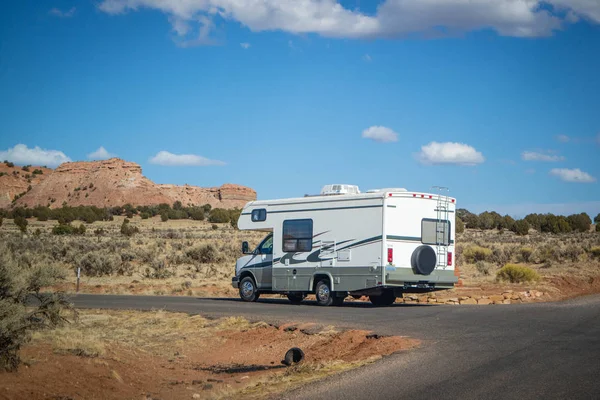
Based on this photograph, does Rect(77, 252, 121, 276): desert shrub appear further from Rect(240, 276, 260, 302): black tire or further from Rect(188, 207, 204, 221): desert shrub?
Rect(188, 207, 204, 221): desert shrub

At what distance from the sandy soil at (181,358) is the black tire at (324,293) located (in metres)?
4.09

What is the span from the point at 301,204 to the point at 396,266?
3.52 m

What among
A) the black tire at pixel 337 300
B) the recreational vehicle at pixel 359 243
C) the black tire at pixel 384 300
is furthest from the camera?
the black tire at pixel 384 300

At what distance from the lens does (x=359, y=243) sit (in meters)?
19.3

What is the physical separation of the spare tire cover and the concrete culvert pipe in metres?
8.08

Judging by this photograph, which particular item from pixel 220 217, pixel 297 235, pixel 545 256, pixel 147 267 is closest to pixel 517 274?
pixel 297 235

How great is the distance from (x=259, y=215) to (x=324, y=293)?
3.24 meters

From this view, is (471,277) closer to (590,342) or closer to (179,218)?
(590,342)

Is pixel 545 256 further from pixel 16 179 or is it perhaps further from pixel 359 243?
pixel 16 179

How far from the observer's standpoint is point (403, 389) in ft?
27.8

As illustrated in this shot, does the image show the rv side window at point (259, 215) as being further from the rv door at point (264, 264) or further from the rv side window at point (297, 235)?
the rv side window at point (297, 235)

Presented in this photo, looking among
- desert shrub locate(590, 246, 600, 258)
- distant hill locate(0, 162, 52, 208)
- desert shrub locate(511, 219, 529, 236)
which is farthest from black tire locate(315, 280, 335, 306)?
distant hill locate(0, 162, 52, 208)

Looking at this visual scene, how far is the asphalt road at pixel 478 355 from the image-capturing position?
27.3ft

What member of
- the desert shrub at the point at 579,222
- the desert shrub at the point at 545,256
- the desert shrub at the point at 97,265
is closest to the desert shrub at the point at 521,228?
the desert shrub at the point at 579,222
